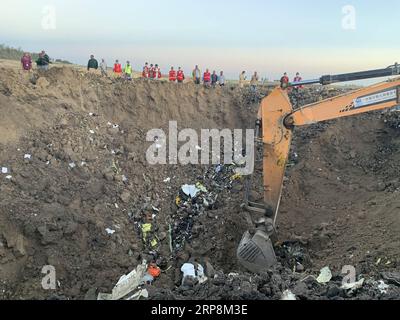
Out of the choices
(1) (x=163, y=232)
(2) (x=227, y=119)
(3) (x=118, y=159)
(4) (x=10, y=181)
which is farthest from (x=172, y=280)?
(2) (x=227, y=119)

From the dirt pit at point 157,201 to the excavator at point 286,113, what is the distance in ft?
1.52

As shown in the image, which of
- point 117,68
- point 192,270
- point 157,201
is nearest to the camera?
point 192,270

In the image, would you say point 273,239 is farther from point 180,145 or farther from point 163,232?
point 180,145

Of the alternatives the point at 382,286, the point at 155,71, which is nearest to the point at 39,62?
the point at 155,71

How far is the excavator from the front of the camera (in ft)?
24.6

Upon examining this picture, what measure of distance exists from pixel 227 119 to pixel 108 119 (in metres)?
3.96

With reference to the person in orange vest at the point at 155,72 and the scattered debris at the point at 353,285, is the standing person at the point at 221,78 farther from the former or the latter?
the scattered debris at the point at 353,285

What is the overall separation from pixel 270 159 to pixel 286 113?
87 centimetres

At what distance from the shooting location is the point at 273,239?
888 cm

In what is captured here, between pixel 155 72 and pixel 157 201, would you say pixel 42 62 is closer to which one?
pixel 155 72

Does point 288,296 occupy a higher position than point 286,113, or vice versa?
point 286,113

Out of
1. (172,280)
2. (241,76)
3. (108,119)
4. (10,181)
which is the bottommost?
(172,280)

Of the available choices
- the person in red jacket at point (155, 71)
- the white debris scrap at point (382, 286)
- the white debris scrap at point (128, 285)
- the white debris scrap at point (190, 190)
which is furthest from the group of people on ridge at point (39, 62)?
the white debris scrap at point (382, 286)

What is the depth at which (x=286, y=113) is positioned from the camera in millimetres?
7699
